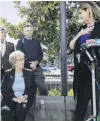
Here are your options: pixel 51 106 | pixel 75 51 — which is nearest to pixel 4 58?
pixel 51 106

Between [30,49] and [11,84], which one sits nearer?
[11,84]

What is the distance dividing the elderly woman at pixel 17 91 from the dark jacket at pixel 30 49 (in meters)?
0.49

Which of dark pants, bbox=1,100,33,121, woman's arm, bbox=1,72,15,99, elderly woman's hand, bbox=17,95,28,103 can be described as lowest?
dark pants, bbox=1,100,33,121

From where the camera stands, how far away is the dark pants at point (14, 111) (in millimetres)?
3749

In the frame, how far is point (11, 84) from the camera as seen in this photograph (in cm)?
386

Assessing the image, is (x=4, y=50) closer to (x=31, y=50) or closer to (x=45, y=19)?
(x=31, y=50)

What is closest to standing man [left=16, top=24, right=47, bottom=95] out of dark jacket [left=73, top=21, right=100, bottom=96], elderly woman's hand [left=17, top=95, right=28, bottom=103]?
elderly woman's hand [left=17, top=95, right=28, bottom=103]

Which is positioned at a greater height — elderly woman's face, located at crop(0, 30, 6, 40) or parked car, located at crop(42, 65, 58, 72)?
elderly woman's face, located at crop(0, 30, 6, 40)

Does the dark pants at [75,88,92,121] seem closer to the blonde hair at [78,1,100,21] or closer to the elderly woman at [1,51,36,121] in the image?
the elderly woman at [1,51,36,121]

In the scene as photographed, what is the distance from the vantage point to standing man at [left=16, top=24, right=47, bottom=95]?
446 cm

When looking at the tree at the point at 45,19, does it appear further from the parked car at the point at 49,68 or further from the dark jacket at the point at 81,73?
the dark jacket at the point at 81,73

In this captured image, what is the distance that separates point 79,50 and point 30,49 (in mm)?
1106

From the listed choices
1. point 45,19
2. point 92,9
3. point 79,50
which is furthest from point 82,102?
point 45,19

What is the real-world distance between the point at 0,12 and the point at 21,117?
65.3 inches
